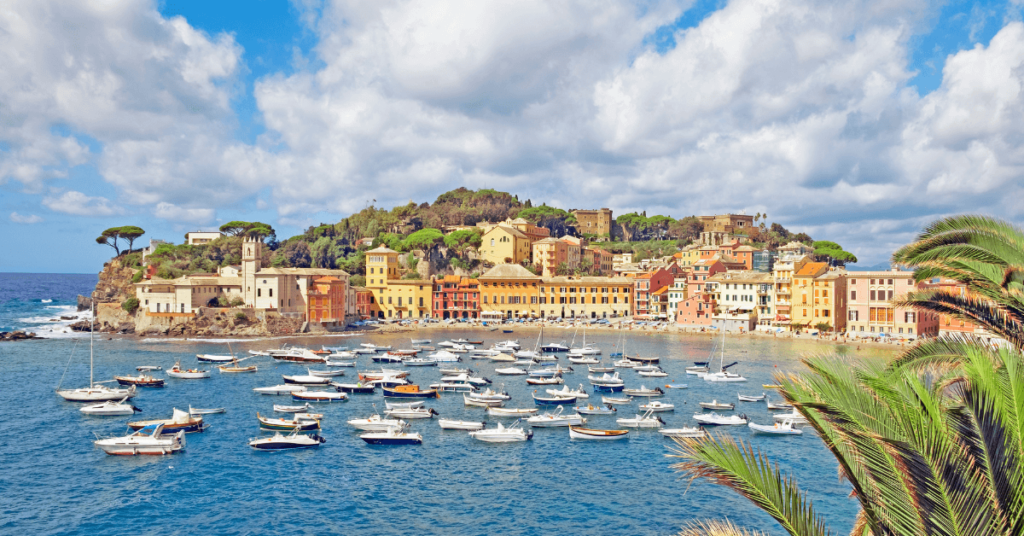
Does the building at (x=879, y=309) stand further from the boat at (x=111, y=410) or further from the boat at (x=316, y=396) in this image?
the boat at (x=111, y=410)

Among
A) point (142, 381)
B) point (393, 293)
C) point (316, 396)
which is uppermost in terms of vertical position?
point (393, 293)

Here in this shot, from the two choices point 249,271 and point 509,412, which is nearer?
point 509,412

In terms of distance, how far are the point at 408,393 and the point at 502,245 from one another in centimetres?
6138

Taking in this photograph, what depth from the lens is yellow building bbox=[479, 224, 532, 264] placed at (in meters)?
99.1

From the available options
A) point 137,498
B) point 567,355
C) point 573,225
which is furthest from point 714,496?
point 573,225

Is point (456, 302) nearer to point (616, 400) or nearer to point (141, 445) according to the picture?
point (616, 400)

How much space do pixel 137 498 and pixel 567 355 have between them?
1523 inches

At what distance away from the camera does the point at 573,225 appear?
126 meters

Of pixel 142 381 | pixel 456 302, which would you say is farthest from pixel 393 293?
pixel 142 381

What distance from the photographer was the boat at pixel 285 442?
28297 mm

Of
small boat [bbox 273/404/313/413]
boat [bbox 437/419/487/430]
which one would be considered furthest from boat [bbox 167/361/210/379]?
boat [bbox 437/419/487/430]

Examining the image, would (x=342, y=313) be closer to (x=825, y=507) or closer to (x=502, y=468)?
(x=502, y=468)

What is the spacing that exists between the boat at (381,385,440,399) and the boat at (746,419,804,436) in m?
17.7

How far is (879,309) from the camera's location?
2552 inches
